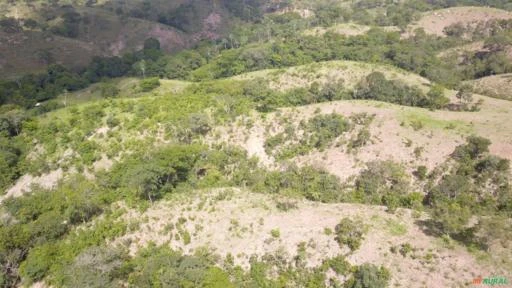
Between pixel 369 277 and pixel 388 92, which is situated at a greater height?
pixel 369 277

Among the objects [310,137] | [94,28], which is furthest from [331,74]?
[94,28]

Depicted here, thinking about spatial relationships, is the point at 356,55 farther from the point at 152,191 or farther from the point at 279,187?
the point at 152,191

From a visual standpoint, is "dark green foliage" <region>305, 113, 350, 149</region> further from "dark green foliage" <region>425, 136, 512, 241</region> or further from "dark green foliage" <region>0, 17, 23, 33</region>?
"dark green foliage" <region>0, 17, 23, 33</region>

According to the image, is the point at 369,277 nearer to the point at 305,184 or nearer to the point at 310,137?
the point at 305,184

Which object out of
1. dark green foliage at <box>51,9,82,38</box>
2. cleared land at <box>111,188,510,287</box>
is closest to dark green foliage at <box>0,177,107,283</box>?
cleared land at <box>111,188,510,287</box>

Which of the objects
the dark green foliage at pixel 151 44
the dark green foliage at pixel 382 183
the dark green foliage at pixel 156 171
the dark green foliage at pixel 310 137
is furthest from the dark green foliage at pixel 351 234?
the dark green foliage at pixel 151 44

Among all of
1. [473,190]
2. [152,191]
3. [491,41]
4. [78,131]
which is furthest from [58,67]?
[491,41]
